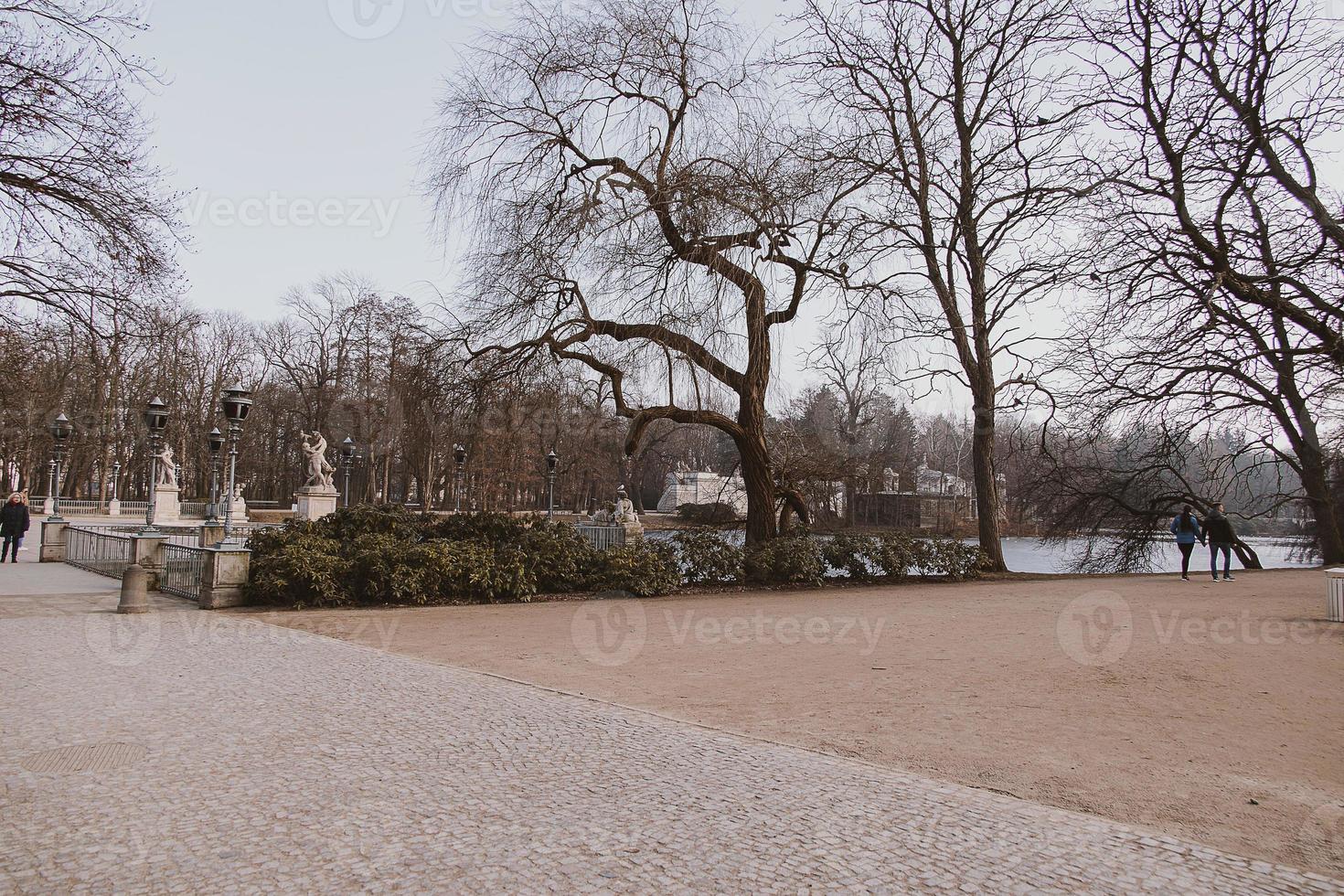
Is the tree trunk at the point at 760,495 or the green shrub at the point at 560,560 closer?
the green shrub at the point at 560,560

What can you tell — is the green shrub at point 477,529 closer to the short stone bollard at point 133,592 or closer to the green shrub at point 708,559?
the green shrub at point 708,559

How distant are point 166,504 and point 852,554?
32146 millimetres

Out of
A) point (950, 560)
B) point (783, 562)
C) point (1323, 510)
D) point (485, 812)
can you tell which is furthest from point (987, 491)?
point (485, 812)

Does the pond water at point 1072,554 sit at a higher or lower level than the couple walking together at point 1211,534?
lower

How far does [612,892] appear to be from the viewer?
132 inches

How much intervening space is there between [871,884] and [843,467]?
733 inches

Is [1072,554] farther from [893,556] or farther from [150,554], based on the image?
[150,554]

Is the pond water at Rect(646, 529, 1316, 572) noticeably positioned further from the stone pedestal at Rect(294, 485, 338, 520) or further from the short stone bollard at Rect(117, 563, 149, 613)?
the stone pedestal at Rect(294, 485, 338, 520)

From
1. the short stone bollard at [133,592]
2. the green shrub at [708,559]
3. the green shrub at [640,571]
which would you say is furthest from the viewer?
the green shrub at [708,559]

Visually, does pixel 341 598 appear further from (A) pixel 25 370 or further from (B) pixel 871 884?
(A) pixel 25 370

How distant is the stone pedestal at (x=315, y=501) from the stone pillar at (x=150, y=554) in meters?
17.1

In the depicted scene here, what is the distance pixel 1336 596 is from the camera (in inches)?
445

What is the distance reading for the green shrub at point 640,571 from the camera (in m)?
15.4

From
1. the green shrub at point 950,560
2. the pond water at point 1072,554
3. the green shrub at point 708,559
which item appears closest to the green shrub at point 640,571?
the green shrub at point 708,559
